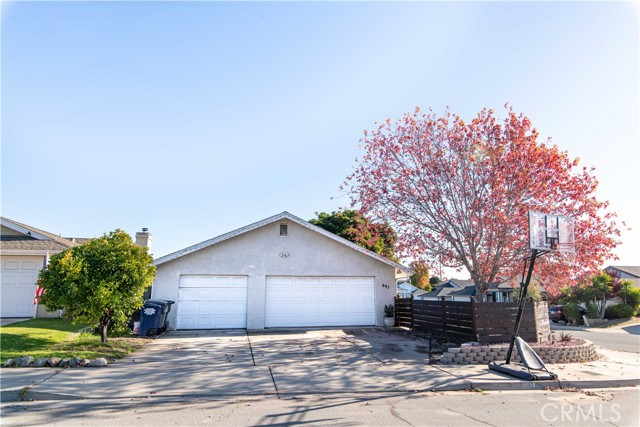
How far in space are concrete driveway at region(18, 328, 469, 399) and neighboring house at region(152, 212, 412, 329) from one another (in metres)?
2.97

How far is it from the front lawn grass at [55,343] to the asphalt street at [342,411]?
131 inches

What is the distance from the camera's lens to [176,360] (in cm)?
941

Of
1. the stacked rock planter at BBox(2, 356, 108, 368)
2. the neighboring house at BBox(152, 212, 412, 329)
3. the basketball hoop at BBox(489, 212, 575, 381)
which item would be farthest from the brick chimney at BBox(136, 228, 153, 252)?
the basketball hoop at BBox(489, 212, 575, 381)

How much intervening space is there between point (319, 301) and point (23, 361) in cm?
1047

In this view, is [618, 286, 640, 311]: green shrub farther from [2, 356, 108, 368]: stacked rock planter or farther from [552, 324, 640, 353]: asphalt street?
[2, 356, 108, 368]: stacked rock planter

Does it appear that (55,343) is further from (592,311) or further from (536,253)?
(592,311)

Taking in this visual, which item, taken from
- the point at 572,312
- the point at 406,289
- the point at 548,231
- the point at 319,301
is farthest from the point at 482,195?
the point at 406,289

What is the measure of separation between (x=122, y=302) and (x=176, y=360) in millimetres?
2463

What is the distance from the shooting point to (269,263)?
1630 centimetres

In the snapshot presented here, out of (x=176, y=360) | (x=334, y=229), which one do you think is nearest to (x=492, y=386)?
(x=176, y=360)

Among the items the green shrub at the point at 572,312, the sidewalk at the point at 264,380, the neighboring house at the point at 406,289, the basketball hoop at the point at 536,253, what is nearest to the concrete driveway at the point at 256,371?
the sidewalk at the point at 264,380

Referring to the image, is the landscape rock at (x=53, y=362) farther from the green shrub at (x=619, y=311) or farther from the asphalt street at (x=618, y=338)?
the green shrub at (x=619, y=311)

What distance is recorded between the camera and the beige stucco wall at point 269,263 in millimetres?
15633

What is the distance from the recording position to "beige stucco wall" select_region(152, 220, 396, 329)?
51.3ft
